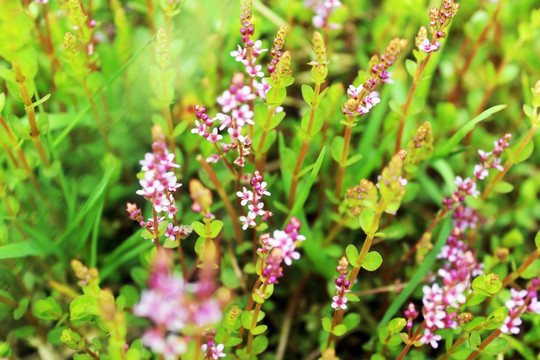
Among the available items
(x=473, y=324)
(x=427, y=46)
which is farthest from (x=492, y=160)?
(x=473, y=324)

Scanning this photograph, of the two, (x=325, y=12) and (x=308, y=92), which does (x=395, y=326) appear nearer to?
(x=308, y=92)

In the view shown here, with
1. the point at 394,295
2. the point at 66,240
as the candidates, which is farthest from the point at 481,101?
the point at 66,240

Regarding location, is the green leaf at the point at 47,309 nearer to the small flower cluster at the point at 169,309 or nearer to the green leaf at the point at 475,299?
the small flower cluster at the point at 169,309

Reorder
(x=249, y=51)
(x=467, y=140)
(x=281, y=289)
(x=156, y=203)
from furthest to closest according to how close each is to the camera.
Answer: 1. (x=467, y=140)
2. (x=281, y=289)
3. (x=249, y=51)
4. (x=156, y=203)

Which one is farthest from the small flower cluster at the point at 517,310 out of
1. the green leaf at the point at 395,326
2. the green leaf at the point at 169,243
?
the green leaf at the point at 169,243

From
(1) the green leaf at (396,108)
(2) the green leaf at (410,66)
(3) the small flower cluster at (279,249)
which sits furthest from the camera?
(1) the green leaf at (396,108)

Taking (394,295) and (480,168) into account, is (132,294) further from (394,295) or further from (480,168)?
(480,168)

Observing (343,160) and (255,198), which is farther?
(343,160)
